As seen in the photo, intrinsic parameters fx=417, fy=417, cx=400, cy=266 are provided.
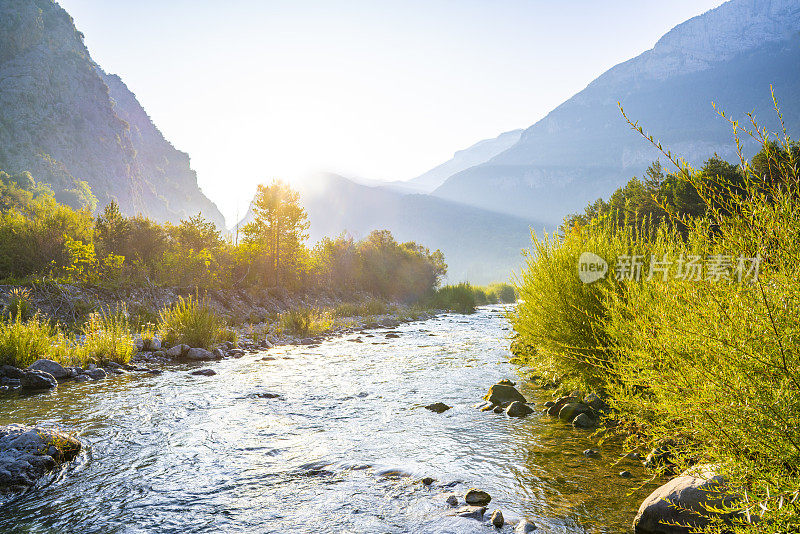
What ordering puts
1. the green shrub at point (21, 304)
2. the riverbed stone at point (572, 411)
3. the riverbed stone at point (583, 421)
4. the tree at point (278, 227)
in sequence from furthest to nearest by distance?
the tree at point (278, 227) → the green shrub at point (21, 304) → the riverbed stone at point (572, 411) → the riverbed stone at point (583, 421)

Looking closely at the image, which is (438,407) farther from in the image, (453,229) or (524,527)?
(453,229)

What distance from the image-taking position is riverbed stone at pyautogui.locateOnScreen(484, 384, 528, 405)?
8.67m

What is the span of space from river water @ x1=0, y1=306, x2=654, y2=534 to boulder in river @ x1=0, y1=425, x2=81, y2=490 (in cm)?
18

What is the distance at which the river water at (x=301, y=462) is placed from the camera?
432cm

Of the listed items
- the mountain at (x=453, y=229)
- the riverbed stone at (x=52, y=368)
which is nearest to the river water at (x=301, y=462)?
the riverbed stone at (x=52, y=368)

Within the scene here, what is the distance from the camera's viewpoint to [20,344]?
31.0 ft

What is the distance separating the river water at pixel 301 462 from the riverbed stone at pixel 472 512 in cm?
14

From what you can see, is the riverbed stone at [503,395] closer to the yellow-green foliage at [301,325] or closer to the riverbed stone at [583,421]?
the riverbed stone at [583,421]

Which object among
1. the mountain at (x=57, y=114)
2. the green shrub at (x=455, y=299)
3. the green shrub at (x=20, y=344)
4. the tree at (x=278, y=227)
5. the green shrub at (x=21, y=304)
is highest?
the mountain at (x=57, y=114)

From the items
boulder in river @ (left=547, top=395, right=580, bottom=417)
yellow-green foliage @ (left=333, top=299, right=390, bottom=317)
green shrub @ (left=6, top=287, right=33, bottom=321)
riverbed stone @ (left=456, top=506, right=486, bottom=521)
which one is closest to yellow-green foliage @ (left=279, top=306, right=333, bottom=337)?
yellow-green foliage @ (left=333, top=299, right=390, bottom=317)

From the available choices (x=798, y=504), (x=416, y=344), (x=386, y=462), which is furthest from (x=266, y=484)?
(x=416, y=344)

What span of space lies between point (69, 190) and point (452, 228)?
135 metres

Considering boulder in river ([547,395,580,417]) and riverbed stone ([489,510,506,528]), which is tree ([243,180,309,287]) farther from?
riverbed stone ([489,510,506,528])

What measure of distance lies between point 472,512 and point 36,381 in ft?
30.9
